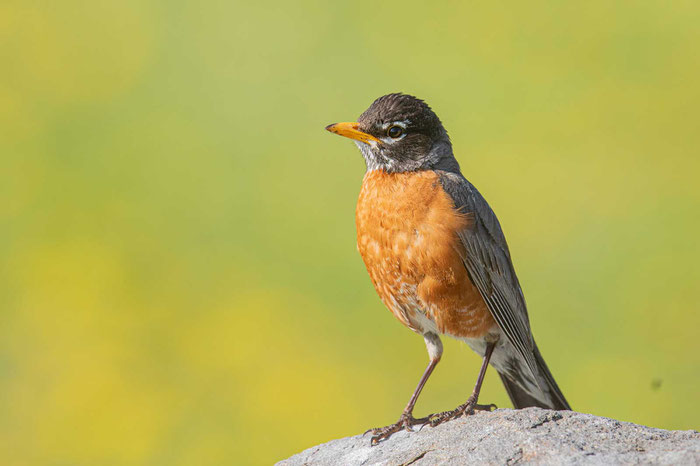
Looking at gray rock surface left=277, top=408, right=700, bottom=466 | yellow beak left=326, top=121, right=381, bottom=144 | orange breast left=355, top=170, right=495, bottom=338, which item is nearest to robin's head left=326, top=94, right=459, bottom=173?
yellow beak left=326, top=121, right=381, bottom=144

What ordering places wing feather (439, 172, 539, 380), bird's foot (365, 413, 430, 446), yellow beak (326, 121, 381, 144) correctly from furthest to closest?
yellow beak (326, 121, 381, 144), wing feather (439, 172, 539, 380), bird's foot (365, 413, 430, 446)

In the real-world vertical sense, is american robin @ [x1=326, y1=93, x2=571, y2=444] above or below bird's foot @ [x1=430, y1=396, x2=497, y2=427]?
above

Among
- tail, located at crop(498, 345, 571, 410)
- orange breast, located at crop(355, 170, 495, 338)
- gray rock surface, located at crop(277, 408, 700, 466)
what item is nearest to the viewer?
gray rock surface, located at crop(277, 408, 700, 466)

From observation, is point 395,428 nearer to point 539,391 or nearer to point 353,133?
point 539,391

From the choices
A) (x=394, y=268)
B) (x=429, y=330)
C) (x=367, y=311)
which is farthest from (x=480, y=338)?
(x=367, y=311)

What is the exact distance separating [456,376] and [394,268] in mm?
3171

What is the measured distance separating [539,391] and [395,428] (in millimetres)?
1303

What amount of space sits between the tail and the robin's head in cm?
162

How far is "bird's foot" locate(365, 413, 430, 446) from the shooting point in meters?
5.04

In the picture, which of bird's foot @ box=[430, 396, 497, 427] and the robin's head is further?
the robin's head

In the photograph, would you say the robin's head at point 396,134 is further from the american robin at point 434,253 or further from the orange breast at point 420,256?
the orange breast at point 420,256

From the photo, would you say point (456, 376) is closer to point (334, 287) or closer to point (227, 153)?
point (334, 287)

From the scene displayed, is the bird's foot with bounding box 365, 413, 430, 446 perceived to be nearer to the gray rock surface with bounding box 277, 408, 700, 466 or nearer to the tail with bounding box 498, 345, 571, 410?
the gray rock surface with bounding box 277, 408, 700, 466

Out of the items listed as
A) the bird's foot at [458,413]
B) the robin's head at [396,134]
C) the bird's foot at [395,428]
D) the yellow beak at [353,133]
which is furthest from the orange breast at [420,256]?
the bird's foot at [395,428]
